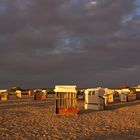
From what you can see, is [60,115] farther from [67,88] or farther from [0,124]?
[0,124]

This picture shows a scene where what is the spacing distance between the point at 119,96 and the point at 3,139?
114 ft

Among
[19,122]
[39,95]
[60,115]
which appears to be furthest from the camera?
[39,95]

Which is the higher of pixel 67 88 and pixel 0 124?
pixel 67 88

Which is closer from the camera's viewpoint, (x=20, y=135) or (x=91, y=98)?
(x=20, y=135)

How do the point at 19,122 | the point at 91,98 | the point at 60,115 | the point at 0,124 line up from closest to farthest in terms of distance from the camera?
1. the point at 0,124
2. the point at 19,122
3. the point at 60,115
4. the point at 91,98

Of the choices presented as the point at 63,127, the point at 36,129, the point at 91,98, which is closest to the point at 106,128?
the point at 63,127

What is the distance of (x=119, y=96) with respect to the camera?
155 ft

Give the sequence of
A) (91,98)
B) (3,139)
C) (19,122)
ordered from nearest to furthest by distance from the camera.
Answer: (3,139) → (19,122) → (91,98)

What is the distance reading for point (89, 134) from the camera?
15.9m

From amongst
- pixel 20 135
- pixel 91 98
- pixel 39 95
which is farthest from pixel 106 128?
pixel 39 95

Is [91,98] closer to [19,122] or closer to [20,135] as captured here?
[19,122]

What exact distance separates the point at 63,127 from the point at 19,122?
252cm

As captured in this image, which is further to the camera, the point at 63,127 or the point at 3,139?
the point at 63,127

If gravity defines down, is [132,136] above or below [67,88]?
below
